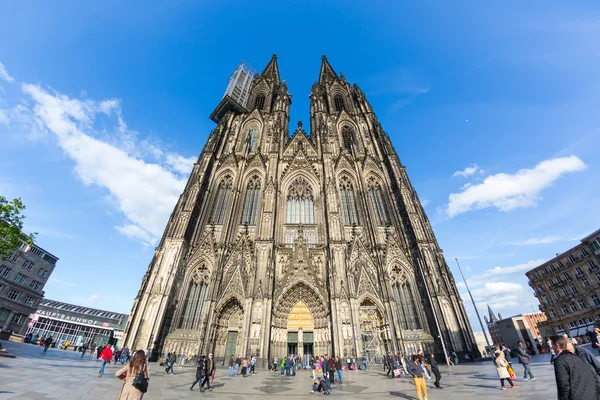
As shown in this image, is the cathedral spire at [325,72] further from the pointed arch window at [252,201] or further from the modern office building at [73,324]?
the modern office building at [73,324]

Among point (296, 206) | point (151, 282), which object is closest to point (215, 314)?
point (151, 282)

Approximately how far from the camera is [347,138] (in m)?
31.3

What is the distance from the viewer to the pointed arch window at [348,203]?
2334 centimetres

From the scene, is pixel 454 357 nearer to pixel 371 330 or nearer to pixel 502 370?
pixel 371 330

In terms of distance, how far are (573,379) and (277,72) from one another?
4740 cm

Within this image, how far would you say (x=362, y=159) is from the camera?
27.1 m

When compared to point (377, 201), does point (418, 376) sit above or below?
below

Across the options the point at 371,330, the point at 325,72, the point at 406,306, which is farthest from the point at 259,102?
the point at 371,330

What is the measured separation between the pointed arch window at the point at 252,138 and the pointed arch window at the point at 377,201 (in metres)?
13.9

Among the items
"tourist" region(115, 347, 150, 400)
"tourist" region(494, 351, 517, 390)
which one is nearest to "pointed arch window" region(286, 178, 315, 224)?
"tourist" region(494, 351, 517, 390)

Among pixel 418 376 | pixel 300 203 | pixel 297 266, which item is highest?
pixel 300 203

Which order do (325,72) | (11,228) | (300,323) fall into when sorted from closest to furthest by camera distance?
1. (11,228)
2. (300,323)
3. (325,72)

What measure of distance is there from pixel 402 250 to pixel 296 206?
10274 millimetres

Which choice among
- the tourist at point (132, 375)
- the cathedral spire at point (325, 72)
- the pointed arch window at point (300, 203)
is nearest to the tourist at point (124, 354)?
the pointed arch window at point (300, 203)
